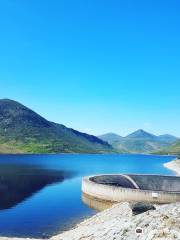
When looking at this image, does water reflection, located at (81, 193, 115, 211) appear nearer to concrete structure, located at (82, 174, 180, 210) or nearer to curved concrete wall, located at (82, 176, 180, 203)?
concrete structure, located at (82, 174, 180, 210)

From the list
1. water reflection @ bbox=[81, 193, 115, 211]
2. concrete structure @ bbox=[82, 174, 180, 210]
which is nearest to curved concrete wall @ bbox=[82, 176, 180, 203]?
concrete structure @ bbox=[82, 174, 180, 210]

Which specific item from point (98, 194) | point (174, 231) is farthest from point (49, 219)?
point (174, 231)

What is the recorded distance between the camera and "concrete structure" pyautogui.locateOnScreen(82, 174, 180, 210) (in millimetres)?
67806

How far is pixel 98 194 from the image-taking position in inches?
2904

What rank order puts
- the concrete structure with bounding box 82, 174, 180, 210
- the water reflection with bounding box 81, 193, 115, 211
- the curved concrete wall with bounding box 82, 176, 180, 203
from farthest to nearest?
the water reflection with bounding box 81, 193, 115, 211 < the concrete structure with bounding box 82, 174, 180, 210 < the curved concrete wall with bounding box 82, 176, 180, 203

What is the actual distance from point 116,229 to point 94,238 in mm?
1872

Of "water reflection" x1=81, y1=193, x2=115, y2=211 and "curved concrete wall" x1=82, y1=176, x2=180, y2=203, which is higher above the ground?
"curved concrete wall" x1=82, y1=176, x2=180, y2=203

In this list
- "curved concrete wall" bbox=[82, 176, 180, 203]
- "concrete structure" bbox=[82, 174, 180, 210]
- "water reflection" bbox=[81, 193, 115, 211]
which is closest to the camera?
"curved concrete wall" bbox=[82, 176, 180, 203]

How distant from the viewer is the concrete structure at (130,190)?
222 feet

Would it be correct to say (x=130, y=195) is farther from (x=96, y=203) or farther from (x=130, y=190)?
(x=96, y=203)

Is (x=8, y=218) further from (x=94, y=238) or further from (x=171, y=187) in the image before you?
(x=171, y=187)

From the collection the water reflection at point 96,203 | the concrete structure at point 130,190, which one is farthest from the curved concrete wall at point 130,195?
the water reflection at point 96,203

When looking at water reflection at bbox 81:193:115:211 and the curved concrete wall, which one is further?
water reflection at bbox 81:193:115:211

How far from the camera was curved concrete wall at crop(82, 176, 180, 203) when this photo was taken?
221ft
